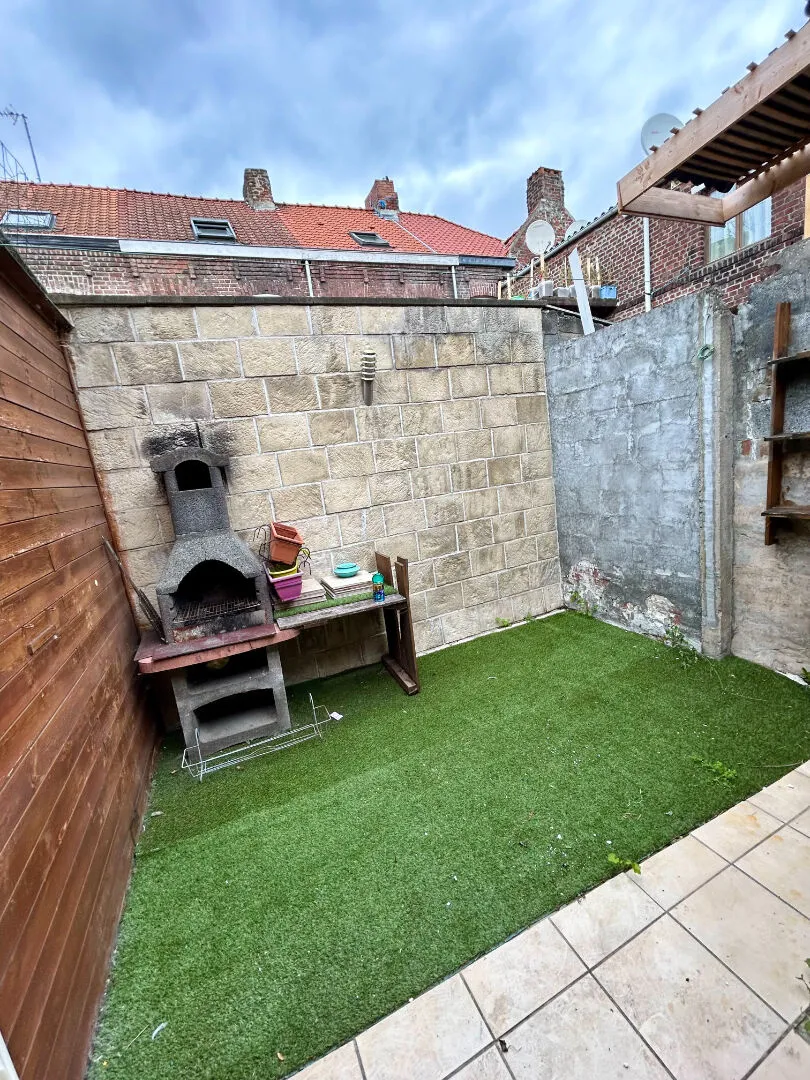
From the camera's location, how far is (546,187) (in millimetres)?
9531

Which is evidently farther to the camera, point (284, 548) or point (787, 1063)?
point (284, 548)

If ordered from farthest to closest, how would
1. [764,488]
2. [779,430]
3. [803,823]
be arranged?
[764,488] < [779,430] < [803,823]

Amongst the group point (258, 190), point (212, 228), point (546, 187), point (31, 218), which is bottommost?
point (31, 218)

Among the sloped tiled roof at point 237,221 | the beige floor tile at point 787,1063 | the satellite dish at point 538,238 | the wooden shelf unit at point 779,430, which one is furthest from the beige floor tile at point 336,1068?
the sloped tiled roof at point 237,221

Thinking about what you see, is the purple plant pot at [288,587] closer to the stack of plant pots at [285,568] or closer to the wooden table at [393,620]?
the stack of plant pots at [285,568]

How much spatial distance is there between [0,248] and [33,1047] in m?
2.56

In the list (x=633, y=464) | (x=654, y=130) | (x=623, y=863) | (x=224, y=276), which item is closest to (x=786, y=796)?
(x=623, y=863)

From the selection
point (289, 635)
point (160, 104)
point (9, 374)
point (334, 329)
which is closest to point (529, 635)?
point (289, 635)

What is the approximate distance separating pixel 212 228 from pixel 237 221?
0.60m

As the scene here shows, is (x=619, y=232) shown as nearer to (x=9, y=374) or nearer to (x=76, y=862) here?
(x=9, y=374)

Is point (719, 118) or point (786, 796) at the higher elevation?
point (719, 118)

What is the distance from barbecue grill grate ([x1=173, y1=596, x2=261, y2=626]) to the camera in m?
2.42

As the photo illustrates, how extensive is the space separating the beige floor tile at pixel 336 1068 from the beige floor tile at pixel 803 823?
1.83m

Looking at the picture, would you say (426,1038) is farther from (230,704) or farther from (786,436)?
(786,436)
